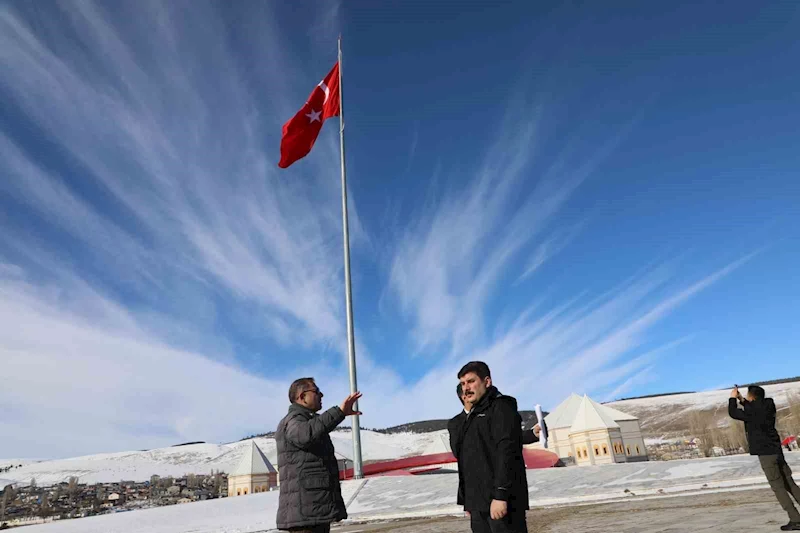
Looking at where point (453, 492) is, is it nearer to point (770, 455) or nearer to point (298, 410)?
point (770, 455)

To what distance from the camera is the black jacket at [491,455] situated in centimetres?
386

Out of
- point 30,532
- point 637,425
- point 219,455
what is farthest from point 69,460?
point 30,532

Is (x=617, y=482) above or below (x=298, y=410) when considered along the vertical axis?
below

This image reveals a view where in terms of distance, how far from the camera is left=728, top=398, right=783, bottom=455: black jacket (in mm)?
7543

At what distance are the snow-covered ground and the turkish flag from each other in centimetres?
1410

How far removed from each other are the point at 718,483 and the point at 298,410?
14.3m

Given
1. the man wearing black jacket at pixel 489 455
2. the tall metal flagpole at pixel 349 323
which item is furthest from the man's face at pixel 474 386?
the tall metal flagpole at pixel 349 323

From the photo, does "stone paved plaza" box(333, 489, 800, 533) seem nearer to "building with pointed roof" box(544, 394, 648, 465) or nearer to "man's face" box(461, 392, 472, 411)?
"man's face" box(461, 392, 472, 411)

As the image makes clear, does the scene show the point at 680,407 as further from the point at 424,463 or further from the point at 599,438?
the point at 424,463

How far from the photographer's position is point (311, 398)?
16.6 feet

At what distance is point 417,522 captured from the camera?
12125 millimetres

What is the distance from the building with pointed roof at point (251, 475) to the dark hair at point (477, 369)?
4702 cm

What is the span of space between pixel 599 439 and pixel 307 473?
5252cm

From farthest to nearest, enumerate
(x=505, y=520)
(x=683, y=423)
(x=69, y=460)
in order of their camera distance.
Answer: (x=69, y=460)
(x=683, y=423)
(x=505, y=520)
